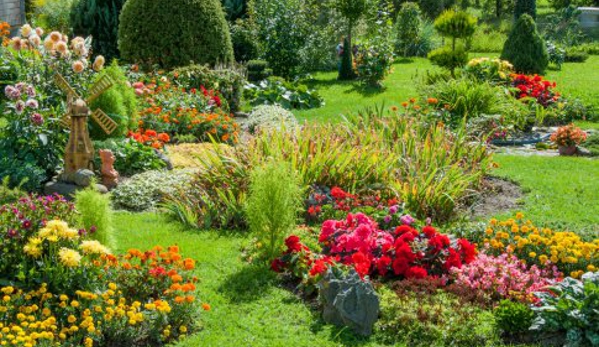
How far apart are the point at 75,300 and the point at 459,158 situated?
5576 mm

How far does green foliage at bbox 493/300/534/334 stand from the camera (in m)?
5.77

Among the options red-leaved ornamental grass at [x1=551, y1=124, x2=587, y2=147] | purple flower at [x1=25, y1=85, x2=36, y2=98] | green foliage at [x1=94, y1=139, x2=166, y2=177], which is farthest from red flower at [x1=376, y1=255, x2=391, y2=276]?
red-leaved ornamental grass at [x1=551, y1=124, x2=587, y2=147]

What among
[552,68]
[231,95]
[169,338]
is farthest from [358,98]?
[169,338]

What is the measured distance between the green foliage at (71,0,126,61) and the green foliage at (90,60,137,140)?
6.90 m

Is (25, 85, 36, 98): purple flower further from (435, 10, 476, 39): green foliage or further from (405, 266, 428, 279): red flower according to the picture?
(435, 10, 476, 39): green foliage

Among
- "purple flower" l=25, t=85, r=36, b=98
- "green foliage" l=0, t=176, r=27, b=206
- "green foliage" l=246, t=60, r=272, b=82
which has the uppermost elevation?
"purple flower" l=25, t=85, r=36, b=98

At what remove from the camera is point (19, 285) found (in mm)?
5840

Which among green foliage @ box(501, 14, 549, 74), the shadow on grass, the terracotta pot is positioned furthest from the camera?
green foliage @ box(501, 14, 549, 74)

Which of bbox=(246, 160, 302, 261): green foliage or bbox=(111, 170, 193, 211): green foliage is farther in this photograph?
bbox=(111, 170, 193, 211): green foliage

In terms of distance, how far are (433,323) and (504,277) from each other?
911 mm

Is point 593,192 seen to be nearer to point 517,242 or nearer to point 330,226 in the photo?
point 517,242

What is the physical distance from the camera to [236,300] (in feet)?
21.3

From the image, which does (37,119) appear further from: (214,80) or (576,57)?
(576,57)

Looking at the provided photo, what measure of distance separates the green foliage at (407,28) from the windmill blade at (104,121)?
15271mm
